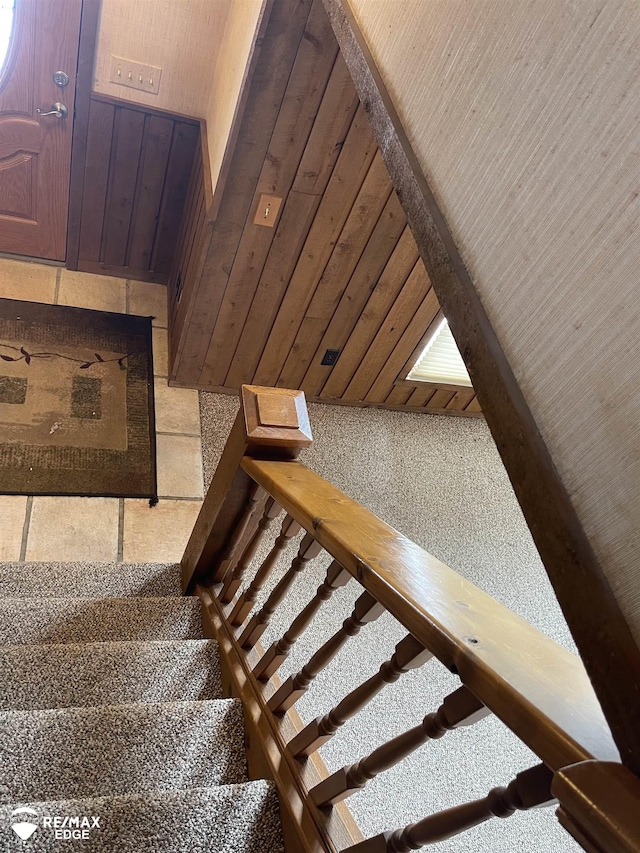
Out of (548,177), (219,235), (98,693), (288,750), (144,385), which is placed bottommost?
(144,385)

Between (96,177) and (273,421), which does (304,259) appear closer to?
(96,177)

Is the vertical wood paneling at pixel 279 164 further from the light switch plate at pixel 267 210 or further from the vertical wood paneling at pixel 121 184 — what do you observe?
the vertical wood paneling at pixel 121 184

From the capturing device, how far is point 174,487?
2818 mm

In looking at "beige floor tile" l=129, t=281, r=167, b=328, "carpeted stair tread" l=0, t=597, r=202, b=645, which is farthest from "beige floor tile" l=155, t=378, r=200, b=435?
"carpeted stair tread" l=0, t=597, r=202, b=645

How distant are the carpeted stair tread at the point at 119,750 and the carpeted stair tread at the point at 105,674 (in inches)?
8.0

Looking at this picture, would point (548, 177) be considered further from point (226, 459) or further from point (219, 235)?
point (219, 235)

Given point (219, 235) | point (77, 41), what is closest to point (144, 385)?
point (219, 235)

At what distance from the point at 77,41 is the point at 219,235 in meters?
1.23

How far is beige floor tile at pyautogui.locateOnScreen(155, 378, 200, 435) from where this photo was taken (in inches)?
121

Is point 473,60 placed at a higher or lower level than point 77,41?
higher

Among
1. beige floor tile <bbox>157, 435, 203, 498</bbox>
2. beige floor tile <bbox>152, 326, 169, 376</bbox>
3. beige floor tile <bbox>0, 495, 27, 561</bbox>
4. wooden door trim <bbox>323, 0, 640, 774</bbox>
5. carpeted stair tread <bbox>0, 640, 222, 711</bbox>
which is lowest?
beige floor tile <bbox>152, 326, 169, 376</bbox>

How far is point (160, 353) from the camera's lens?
3.41 metres

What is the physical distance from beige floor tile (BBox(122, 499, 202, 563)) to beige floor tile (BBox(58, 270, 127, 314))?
1393 millimetres

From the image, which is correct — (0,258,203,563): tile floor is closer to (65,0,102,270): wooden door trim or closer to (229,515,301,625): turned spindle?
(65,0,102,270): wooden door trim
